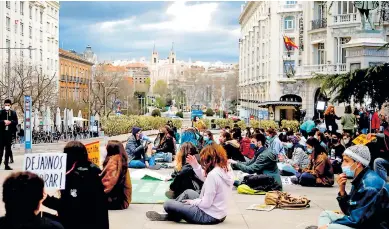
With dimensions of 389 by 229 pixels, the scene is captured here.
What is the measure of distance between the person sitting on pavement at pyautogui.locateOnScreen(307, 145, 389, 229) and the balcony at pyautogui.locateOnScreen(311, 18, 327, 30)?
48.5m

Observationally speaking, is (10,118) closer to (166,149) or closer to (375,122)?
(166,149)

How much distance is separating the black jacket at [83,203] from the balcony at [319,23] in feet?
162

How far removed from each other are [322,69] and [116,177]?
142 ft

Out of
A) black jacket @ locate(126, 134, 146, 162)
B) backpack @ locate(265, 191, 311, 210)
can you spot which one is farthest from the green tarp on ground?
black jacket @ locate(126, 134, 146, 162)

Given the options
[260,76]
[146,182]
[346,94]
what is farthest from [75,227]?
[260,76]

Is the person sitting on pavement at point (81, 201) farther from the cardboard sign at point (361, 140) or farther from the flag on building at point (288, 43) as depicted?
the flag on building at point (288, 43)

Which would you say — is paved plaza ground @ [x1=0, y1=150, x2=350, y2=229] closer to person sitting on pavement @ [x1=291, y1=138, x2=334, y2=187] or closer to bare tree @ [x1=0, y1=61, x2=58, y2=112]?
person sitting on pavement @ [x1=291, y1=138, x2=334, y2=187]

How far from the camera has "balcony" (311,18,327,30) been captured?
54.4 metres

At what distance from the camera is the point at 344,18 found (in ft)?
165

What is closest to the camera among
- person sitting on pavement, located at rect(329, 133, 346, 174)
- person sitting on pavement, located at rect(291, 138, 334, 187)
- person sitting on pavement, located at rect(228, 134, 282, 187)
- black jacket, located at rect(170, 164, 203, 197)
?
black jacket, located at rect(170, 164, 203, 197)

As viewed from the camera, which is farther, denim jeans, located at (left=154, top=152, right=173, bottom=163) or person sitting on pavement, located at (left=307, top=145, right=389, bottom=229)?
denim jeans, located at (left=154, top=152, right=173, bottom=163)

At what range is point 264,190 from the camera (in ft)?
45.8

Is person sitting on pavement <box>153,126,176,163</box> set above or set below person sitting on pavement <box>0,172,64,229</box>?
below

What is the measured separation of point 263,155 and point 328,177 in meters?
2.54
